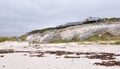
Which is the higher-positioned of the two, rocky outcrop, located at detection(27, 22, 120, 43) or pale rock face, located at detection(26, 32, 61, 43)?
rocky outcrop, located at detection(27, 22, 120, 43)

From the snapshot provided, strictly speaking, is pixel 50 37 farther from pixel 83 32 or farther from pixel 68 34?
pixel 83 32

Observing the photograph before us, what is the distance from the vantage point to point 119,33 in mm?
80312

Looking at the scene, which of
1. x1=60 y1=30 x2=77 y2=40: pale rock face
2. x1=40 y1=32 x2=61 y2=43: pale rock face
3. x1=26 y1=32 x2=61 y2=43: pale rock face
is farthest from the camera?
x1=26 y1=32 x2=61 y2=43: pale rock face

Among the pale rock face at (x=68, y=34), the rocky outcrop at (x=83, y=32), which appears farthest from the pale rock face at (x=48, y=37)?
the pale rock face at (x=68, y=34)

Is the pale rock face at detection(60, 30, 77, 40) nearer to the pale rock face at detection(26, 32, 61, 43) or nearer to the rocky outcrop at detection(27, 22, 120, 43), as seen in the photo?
the rocky outcrop at detection(27, 22, 120, 43)

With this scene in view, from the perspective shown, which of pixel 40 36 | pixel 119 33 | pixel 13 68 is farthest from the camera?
pixel 40 36

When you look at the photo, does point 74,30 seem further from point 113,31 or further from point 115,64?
point 115,64

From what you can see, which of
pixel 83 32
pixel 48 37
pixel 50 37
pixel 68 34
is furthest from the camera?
pixel 48 37

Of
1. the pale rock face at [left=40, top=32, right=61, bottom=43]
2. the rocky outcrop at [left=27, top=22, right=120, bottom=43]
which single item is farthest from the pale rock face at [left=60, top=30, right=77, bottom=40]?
the pale rock face at [left=40, top=32, right=61, bottom=43]

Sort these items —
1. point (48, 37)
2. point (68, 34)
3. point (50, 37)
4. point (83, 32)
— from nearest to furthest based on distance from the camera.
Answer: point (83, 32)
point (68, 34)
point (50, 37)
point (48, 37)

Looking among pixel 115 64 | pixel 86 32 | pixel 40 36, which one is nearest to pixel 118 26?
pixel 86 32

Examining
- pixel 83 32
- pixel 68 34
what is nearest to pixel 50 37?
pixel 68 34

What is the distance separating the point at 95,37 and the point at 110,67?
5692 cm

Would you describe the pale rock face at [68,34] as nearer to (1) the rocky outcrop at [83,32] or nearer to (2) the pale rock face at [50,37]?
(1) the rocky outcrop at [83,32]
